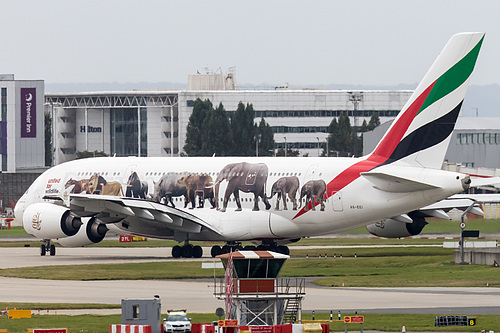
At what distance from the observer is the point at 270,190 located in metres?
59.1

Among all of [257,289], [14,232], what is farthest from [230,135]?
[257,289]

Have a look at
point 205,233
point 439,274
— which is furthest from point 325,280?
point 205,233

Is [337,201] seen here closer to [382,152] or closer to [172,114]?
[382,152]

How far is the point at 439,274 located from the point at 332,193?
8.49m

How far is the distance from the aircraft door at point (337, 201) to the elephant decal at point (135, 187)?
11.6 m

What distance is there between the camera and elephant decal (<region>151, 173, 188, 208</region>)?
61875mm

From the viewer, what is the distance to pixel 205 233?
6109 centimetres

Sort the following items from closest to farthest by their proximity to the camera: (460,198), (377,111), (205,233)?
1. (205,233)
2. (460,198)
3. (377,111)

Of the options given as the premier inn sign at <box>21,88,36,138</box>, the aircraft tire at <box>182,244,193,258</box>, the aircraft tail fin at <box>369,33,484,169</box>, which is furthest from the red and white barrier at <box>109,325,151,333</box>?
the premier inn sign at <box>21,88,36,138</box>

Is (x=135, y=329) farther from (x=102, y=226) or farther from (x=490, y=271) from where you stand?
(x=102, y=226)

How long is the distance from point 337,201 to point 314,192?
156cm

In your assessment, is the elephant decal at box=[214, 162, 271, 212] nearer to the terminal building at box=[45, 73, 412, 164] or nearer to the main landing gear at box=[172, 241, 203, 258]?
the main landing gear at box=[172, 241, 203, 258]

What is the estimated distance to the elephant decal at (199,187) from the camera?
61.0 meters

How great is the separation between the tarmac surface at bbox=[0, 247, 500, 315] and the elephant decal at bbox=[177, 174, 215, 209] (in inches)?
455
